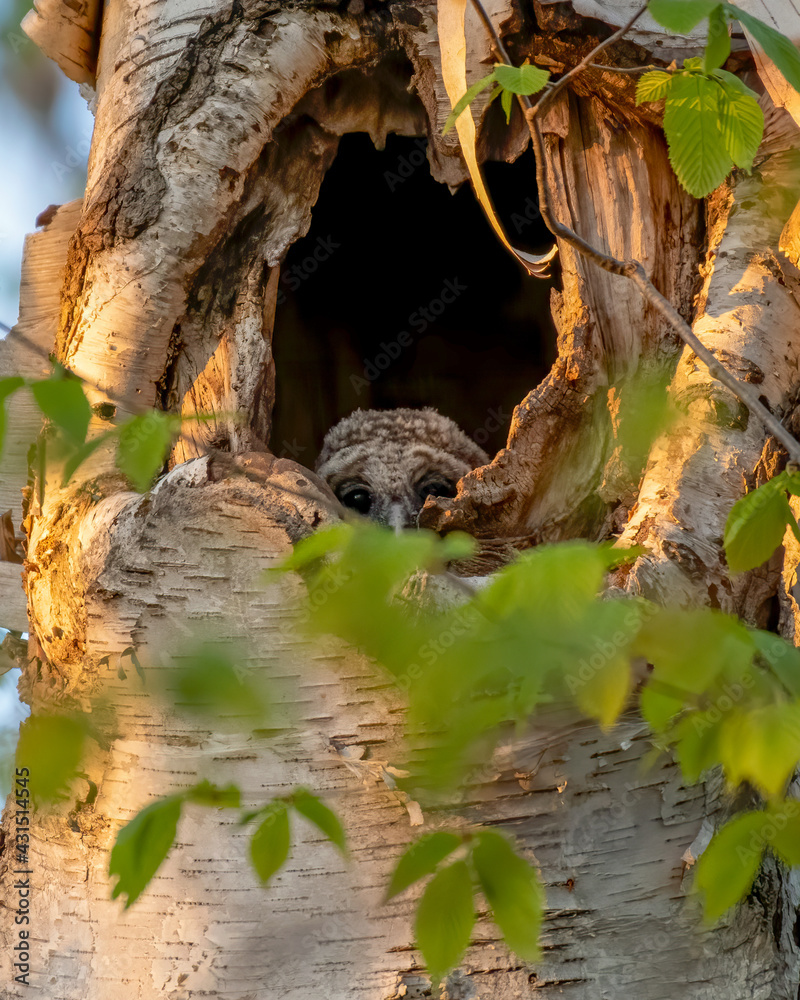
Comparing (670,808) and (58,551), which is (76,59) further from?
(670,808)

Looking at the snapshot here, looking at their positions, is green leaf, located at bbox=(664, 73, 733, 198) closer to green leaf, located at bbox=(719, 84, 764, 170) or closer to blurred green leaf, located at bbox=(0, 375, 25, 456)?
green leaf, located at bbox=(719, 84, 764, 170)

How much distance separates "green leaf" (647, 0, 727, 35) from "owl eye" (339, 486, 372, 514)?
10.4 feet

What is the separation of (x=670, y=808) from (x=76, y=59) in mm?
3030

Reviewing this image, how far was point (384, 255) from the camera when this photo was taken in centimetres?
470

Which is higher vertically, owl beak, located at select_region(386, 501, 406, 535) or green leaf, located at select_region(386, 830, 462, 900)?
green leaf, located at select_region(386, 830, 462, 900)

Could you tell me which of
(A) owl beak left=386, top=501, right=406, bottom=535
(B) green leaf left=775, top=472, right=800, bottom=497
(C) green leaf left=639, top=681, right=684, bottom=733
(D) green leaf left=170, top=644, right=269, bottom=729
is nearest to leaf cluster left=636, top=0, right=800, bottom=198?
(B) green leaf left=775, top=472, right=800, bottom=497

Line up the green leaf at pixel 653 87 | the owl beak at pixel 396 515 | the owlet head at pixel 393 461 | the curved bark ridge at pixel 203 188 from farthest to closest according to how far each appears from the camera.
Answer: the owlet head at pixel 393 461 < the owl beak at pixel 396 515 < the curved bark ridge at pixel 203 188 < the green leaf at pixel 653 87

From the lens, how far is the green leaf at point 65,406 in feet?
3.14

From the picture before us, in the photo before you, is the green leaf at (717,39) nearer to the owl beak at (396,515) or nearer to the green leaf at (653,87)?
the green leaf at (653,87)

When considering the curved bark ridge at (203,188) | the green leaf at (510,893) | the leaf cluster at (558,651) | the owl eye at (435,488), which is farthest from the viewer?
the owl eye at (435,488)

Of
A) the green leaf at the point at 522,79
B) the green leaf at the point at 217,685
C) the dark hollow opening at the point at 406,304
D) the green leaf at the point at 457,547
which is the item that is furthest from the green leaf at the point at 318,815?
the dark hollow opening at the point at 406,304

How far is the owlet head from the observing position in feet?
13.4

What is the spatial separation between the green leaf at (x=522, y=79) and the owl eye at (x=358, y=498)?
297 cm

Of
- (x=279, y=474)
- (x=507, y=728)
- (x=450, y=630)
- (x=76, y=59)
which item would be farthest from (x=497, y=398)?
(x=450, y=630)
